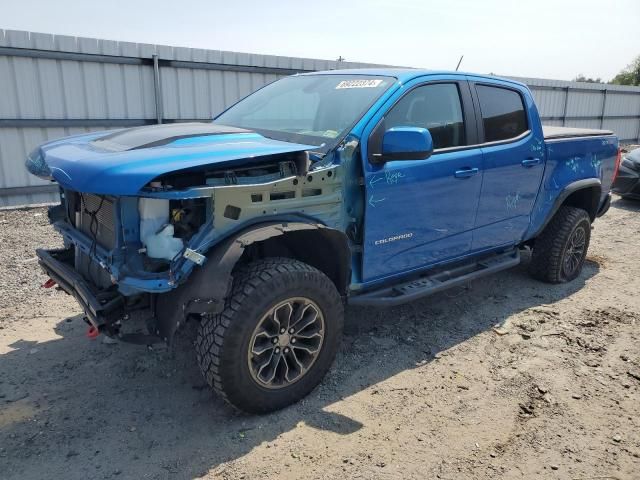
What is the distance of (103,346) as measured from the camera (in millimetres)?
3811

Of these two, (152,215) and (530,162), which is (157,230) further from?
(530,162)

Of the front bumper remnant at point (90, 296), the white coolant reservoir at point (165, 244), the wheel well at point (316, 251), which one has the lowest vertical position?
the front bumper remnant at point (90, 296)

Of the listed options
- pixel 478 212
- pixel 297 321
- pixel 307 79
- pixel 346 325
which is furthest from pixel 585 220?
pixel 297 321

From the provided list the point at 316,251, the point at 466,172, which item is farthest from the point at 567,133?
the point at 316,251

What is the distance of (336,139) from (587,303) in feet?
10.3

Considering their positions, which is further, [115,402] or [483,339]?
[483,339]

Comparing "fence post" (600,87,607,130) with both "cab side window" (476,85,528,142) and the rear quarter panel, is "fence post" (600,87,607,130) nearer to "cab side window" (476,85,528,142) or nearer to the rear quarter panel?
the rear quarter panel

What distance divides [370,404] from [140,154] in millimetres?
1973

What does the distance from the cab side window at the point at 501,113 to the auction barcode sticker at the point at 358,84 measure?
3.36ft

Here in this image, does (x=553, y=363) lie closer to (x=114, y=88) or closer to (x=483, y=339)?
(x=483, y=339)

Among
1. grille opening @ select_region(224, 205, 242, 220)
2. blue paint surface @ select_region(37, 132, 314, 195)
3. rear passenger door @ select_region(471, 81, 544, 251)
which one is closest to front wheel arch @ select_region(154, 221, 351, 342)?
grille opening @ select_region(224, 205, 242, 220)

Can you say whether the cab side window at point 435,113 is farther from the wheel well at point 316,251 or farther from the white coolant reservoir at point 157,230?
the white coolant reservoir at point 157,230

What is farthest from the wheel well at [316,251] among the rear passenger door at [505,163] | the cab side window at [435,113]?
the rear passenger door at [505,163]

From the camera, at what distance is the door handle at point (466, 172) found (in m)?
Result: 3.80
